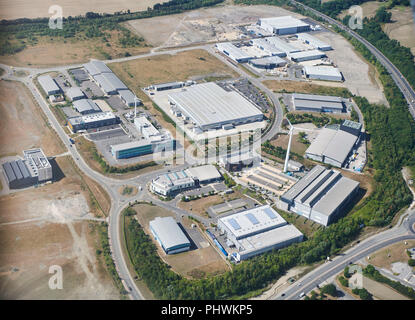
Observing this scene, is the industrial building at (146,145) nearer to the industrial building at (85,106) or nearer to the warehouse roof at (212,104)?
the warehouse roof at (212,104)

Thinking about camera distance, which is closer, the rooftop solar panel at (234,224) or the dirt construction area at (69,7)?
the rooftop solar panel at (234,224)

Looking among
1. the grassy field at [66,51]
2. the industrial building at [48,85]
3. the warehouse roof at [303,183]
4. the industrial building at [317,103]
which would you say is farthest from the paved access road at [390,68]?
the industrial building at [48,85]

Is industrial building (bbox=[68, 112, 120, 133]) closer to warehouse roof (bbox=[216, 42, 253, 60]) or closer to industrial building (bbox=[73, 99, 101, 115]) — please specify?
industrial building (bbox=[73, 99, 101, 115])

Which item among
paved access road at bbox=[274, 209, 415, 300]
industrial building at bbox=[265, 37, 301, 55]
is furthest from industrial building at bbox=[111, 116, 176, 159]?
industrial building at bbox=[265, 37, 301, 55]

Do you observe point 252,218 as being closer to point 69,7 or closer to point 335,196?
point 335,196

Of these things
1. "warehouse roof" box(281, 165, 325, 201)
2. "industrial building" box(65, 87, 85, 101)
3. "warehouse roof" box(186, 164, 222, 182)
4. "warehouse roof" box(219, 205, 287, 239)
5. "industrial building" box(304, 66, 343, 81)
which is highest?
"industrial building" box(304, 66, 343, 81)

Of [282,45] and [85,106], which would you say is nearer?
[85,106]

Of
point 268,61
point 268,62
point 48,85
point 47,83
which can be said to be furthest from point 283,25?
point 48,85
